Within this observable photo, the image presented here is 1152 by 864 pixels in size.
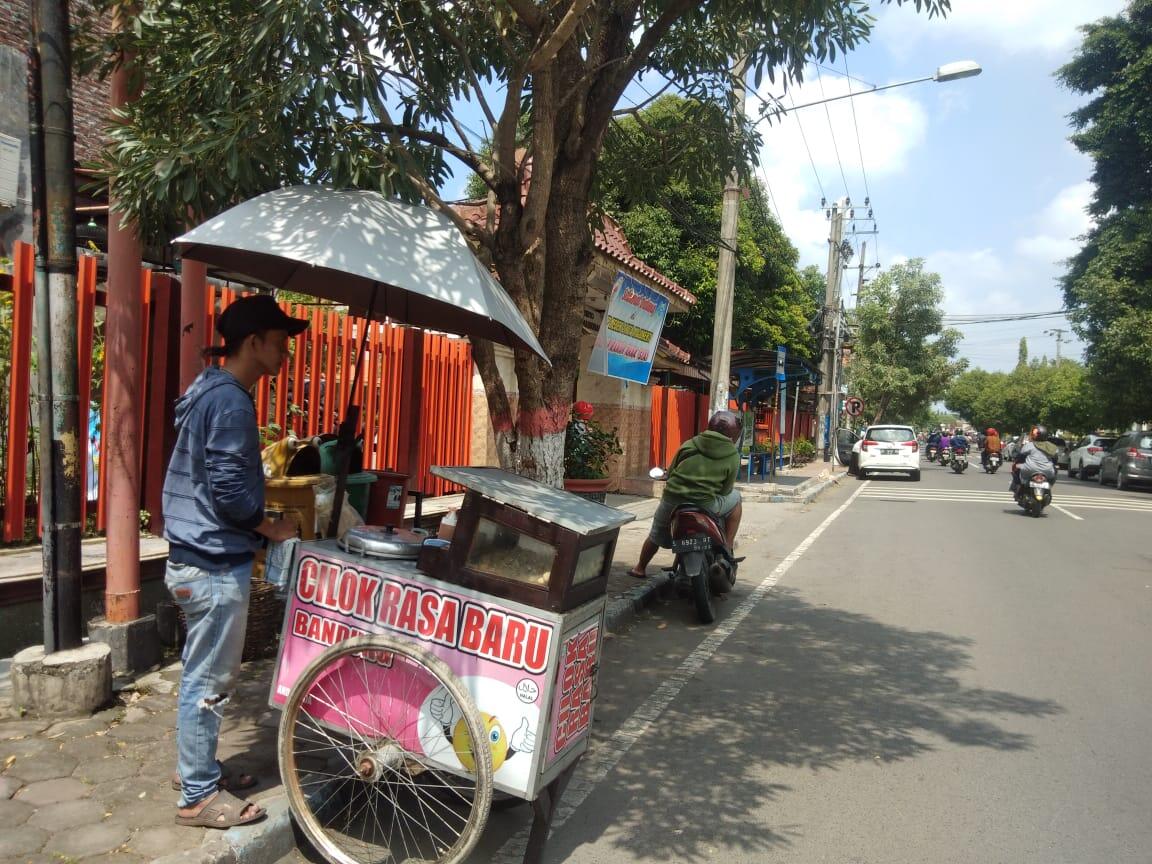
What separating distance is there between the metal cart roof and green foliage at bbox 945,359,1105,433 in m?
29.5

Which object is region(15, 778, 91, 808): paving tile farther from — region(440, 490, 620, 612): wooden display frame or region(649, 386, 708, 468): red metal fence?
region(649, 386, 708, 468): red metal fence

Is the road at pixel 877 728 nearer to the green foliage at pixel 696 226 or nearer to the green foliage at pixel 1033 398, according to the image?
the green foliage at pixel 696 226

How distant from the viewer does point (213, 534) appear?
2.82m

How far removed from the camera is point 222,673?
2895mm

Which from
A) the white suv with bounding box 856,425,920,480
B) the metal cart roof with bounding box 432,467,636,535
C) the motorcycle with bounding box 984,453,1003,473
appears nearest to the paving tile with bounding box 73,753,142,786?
the metal cart roof with bounding box 432,467,636,535

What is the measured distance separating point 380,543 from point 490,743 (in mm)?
781

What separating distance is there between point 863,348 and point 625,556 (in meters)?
36.1

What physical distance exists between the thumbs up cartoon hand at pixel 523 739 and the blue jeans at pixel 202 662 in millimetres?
1057

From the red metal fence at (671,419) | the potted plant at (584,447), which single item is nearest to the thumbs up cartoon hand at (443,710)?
the potted plant at (584,447)

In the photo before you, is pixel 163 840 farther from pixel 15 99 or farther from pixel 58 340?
pixel 15 99

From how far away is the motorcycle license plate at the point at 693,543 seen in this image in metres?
6.17

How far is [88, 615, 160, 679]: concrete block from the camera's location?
4207mm

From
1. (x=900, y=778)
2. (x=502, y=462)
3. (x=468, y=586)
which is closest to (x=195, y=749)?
(x=468, y=586)

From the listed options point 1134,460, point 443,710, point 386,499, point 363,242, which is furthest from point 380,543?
point 1134,460
